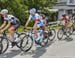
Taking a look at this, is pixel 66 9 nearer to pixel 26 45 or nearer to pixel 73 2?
pixel 73 2

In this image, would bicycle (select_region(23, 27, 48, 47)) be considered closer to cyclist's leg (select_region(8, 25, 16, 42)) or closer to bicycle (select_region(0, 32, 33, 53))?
bicycle (select_region(0, 32, 33, 53))

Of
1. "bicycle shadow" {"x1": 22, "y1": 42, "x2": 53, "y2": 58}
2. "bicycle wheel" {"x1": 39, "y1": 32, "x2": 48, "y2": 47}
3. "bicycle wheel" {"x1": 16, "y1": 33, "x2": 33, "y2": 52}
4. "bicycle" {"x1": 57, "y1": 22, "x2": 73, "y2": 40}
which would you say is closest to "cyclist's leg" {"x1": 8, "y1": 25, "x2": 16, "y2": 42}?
"bicycle wheel" {"x1": 16, "y1": 33, "x2": 33, "y2": 52}

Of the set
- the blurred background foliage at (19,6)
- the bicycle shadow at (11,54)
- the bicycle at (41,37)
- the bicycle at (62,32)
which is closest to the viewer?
the bicycle shadow at (11,54)

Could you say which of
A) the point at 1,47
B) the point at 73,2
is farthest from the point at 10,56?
the point at 73,2

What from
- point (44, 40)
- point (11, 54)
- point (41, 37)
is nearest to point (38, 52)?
point (41, 37)

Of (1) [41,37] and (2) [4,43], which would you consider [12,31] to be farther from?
(1) [41,37]

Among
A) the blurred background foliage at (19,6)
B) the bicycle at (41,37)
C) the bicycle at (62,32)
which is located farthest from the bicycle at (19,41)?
the blurred background foliage at (19,6)

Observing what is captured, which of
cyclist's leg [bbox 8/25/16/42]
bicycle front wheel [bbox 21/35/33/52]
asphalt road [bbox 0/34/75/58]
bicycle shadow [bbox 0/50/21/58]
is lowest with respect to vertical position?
asphalt road [bbox 0/34/75/58]

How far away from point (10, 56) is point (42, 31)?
2.69 meters

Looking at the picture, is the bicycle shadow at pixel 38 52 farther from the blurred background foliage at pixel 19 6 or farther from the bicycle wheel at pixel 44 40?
the blurred background foliage at pixel 19 6

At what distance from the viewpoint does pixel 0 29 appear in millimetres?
11180

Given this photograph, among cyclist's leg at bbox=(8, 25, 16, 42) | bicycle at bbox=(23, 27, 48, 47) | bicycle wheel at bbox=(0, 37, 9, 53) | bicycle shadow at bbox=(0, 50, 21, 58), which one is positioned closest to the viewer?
bicycle shadow at bbox=(0, 50, 21, 58)

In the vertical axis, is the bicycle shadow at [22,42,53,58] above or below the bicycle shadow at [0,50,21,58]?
below

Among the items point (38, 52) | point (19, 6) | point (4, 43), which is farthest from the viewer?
point (19, 6)
